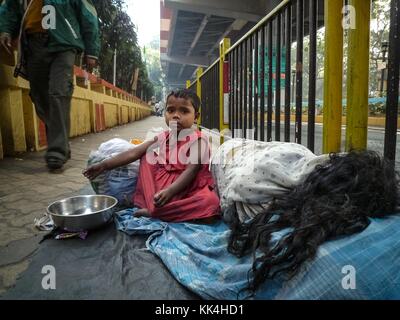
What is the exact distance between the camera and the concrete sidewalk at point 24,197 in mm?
1682

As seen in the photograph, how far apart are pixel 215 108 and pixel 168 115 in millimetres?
3929

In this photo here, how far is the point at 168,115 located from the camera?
2473mm

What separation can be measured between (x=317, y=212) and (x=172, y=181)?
1.25 meters

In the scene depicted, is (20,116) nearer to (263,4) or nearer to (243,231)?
(243,231)

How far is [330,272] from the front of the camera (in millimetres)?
1161

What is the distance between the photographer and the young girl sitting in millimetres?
2133

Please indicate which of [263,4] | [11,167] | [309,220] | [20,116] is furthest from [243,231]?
[263,4]

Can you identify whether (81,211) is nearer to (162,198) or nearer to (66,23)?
(162,198)

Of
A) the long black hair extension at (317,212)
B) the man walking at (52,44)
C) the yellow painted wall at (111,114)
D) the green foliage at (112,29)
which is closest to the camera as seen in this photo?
the long black hair extension at (317,212)

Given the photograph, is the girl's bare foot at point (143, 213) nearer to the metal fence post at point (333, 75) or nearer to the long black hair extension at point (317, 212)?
the long black hair extension at point (317, 212)

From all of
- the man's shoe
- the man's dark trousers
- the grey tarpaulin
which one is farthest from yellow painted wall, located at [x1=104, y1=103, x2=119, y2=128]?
the grey tarpaulin

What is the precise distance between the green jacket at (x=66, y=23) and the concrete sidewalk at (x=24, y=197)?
4.30ft

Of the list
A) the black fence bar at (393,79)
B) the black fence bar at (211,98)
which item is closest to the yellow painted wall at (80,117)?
the black fence bar at (211,98)

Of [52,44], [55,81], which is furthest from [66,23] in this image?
[55,81]
